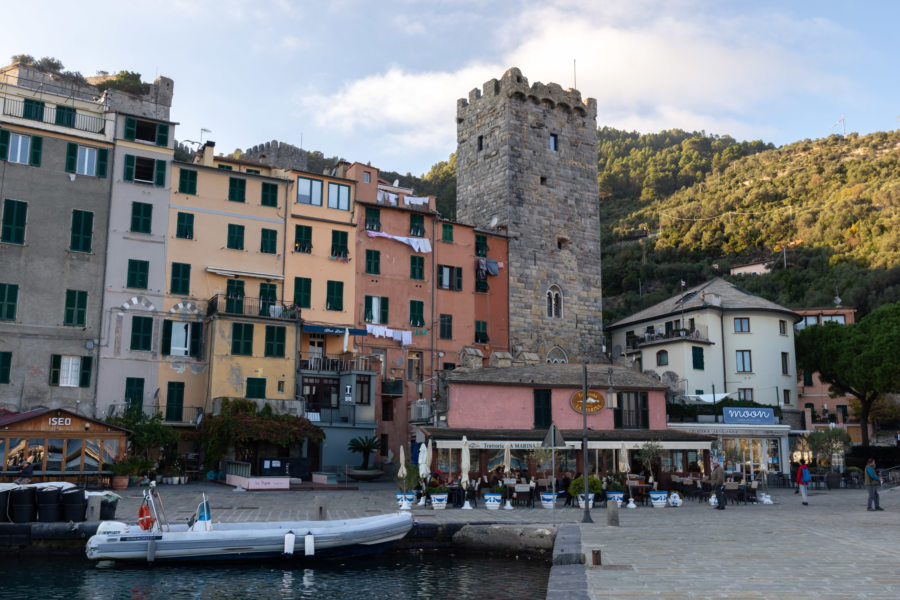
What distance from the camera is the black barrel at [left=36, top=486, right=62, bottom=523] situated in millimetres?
18906

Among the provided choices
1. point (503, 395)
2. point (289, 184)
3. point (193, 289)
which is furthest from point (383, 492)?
point (289, 184)

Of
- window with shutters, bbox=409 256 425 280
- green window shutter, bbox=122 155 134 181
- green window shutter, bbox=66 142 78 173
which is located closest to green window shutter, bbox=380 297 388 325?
window with shutters, bbox=409 256 425 280

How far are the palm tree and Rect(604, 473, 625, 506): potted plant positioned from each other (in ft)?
42.1

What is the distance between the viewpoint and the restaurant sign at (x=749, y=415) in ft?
129

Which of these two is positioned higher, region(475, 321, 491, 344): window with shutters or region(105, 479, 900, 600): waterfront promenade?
region(475, 321, 491, 344): window with shutters

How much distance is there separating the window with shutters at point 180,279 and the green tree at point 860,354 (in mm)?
38444

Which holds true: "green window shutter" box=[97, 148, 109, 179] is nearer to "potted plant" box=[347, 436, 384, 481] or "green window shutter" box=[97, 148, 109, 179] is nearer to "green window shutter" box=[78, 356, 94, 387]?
"green window shutter" box=[78, 356, 94, 387]

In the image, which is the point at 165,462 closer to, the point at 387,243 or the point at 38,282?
the point at 38,282

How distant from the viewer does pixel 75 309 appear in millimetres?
34000

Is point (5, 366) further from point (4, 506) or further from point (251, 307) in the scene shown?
point (4, 506)

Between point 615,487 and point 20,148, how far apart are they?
29.0 meters

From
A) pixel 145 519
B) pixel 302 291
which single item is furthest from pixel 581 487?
pixel 302 291

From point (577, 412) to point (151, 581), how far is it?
68.4ft

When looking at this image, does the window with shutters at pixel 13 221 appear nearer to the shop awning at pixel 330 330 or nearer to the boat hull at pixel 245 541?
the shop awning at pixel 330 330
